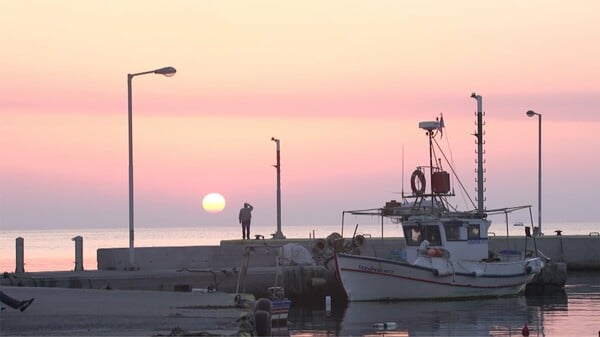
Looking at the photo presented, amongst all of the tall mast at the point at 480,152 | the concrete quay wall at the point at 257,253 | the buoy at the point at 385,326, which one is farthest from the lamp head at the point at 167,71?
the tall mast at the point at 480,152

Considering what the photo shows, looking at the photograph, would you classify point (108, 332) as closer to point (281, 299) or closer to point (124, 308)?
point (124, 308)

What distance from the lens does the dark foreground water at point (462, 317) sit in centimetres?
3791

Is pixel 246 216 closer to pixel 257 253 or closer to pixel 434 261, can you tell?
pixel 257 253

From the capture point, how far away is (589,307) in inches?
1791

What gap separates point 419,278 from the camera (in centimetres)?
4928

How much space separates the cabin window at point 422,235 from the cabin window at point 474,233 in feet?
5.10

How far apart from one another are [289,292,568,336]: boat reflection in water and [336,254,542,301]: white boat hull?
441mm

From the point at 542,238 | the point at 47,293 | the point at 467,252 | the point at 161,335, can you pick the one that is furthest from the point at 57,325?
the point at 542,238

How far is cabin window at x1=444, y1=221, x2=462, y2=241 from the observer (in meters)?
50.9

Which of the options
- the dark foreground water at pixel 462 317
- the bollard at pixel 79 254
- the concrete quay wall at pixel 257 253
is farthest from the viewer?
the concrete quay wall at pixel 257 253

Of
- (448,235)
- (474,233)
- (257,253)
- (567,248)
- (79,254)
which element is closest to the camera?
(79,254)

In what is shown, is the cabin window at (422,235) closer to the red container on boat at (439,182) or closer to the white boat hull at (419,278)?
the white boat hull at (419,278)

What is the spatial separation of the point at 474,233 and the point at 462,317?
906 cm

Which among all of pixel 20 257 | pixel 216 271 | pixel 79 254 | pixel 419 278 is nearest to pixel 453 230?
pixel 419 278
